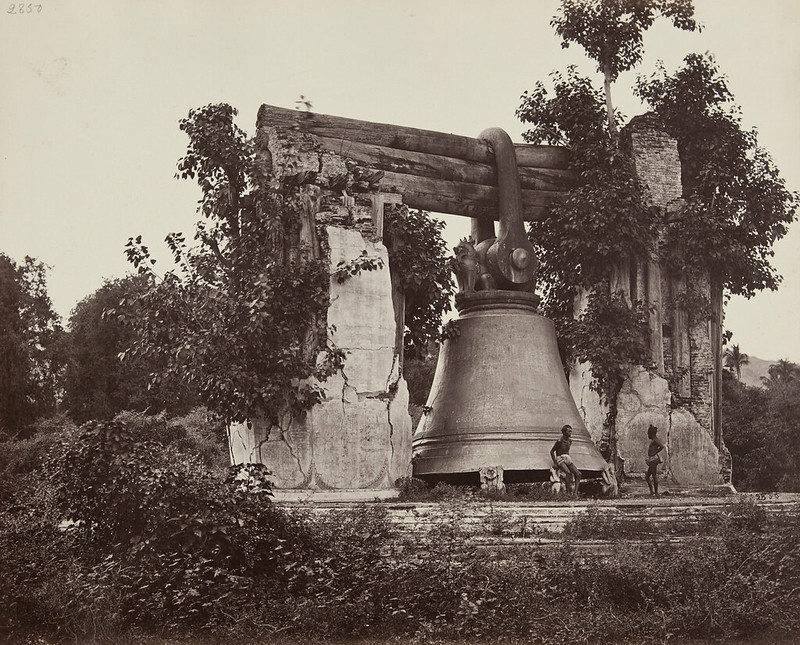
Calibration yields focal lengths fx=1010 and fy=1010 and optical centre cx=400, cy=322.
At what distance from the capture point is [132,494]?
933 centimetres

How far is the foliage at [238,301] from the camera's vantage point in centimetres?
1418

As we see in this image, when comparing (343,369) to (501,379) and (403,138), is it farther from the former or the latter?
(403,138)

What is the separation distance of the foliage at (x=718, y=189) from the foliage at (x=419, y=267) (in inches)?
169

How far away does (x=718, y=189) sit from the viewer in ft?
60.0

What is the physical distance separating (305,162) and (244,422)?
156 inches

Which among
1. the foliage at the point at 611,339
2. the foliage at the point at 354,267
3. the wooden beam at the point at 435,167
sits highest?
the wooden beam at the point at 435,167

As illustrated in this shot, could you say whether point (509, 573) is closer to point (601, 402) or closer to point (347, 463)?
point (347, 463)

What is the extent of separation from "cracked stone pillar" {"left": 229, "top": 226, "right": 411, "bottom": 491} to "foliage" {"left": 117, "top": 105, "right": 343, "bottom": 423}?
30 cm

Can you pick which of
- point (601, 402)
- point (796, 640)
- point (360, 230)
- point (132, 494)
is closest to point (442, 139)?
point (360, 230)

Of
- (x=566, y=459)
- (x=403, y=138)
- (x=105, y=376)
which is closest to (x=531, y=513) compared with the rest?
(x=566, y=459)

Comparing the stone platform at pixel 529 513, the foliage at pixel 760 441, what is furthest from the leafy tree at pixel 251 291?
the foliage at pixel 760 441

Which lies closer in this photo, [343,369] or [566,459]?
[566,459]

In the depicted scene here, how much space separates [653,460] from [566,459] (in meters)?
2.07

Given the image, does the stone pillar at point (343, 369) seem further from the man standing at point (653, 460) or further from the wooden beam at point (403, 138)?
the man standing at point (653, 460)
